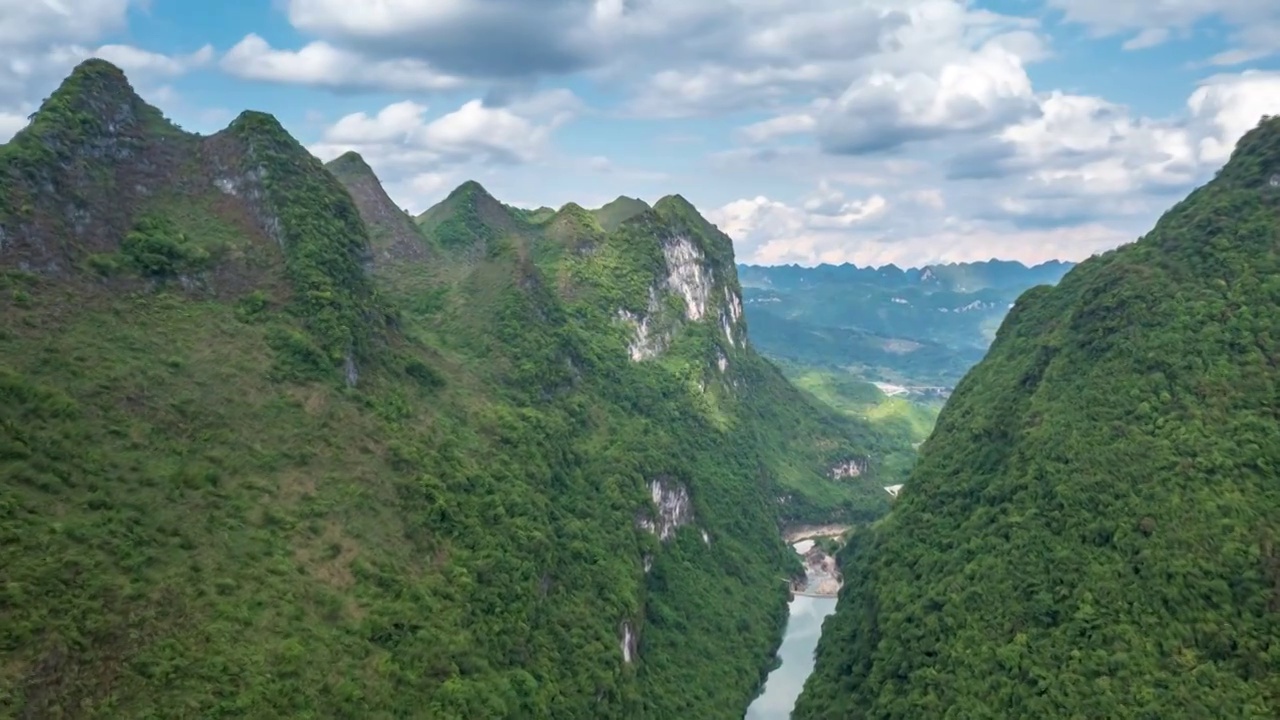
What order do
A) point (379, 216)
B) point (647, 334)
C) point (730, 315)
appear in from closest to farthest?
point (379, 216) → point (647, 334) → point (730, 315)

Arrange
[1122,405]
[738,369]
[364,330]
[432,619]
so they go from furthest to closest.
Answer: [738,369]
[364,330]
[1122,405]
[432,619]

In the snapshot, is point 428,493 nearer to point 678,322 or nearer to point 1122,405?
point 1122,405

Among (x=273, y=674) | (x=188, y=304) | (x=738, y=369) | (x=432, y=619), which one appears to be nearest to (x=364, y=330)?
(x=188, y=304)

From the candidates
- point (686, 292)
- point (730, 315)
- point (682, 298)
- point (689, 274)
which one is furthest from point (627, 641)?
point (730, 315)

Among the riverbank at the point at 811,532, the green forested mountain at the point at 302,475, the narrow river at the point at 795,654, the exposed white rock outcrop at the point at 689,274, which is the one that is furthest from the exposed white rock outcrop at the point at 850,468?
the green forested mountain at the point at 302,475

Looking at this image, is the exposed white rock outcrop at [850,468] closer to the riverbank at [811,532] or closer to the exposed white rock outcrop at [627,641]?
the riverbank at [811,532]

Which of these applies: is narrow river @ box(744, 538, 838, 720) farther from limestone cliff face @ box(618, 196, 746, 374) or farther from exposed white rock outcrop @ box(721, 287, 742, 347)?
exposed white rock outcrop @ box(721, 287, 742, 347)

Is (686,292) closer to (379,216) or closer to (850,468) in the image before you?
(850,468)
